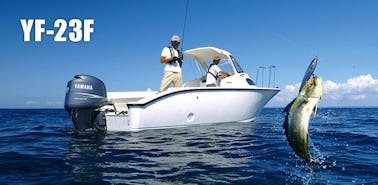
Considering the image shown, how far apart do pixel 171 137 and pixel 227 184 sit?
3.85 meters

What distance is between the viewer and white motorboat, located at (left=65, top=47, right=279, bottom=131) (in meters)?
8.14

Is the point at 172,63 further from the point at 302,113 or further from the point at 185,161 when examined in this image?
the point at 302,113

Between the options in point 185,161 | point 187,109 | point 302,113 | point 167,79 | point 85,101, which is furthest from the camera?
point 167,79

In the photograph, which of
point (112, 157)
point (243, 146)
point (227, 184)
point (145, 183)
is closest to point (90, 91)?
point (112, 157)

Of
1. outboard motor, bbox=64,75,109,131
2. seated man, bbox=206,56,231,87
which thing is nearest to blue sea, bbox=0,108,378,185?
outboard motor, bbox=64,75,109,131

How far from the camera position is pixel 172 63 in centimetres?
928

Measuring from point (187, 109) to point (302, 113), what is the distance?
6228mm

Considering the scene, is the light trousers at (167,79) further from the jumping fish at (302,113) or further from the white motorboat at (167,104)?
the jumping fish at (302,113)

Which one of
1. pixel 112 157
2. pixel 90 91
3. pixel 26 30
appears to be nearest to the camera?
pixel 112 157

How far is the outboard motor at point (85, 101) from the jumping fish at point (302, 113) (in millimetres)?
6136

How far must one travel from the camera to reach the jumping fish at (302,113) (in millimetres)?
2812

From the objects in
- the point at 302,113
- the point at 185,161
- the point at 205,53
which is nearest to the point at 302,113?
the point at 302,113

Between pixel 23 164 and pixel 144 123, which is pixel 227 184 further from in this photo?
pixel 144 123

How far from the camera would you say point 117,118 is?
337 inches
